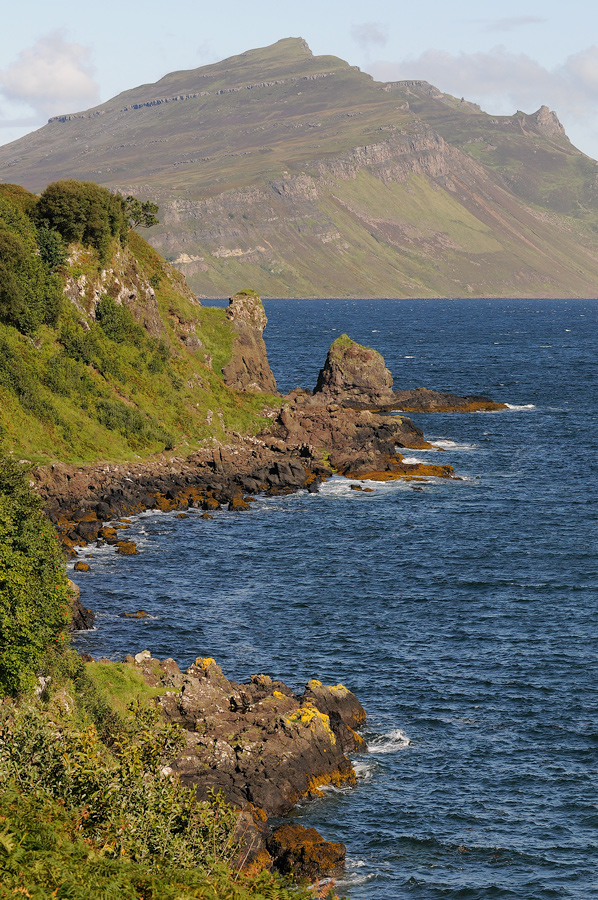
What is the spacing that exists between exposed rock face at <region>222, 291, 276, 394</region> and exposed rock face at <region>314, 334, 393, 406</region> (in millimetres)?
13664

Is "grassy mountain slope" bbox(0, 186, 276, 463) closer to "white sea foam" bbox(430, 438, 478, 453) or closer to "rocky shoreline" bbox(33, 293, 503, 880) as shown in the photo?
"rocky shoreline" bbox(33, 293, 503, 880)

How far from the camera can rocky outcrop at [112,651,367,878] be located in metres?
39.6

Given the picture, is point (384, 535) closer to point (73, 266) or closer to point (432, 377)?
point (73, 266)

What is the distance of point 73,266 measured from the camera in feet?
350

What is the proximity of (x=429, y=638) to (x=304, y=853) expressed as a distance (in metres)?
26.3

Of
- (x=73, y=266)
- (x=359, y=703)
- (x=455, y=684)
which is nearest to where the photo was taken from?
(x=359, y=703)

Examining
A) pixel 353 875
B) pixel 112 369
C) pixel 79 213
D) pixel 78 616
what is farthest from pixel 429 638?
pixel 79 213

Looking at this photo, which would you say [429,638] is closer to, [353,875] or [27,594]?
[353,875]

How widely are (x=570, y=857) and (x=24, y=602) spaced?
2546 cm

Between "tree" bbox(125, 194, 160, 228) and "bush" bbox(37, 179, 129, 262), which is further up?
"tree" bbox(125, 194, 160, 228)

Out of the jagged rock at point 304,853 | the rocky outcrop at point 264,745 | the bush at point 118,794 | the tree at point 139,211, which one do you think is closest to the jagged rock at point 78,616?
the rocky outcrop at point 264,745

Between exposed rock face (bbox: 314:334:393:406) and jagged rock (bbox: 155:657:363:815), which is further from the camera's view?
exposed rock face (bbox: 314:334:393:406)

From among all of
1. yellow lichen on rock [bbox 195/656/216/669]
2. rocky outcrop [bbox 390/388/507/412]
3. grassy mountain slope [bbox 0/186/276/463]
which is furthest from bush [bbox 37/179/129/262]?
yellow lichen on rock [bbox 195/656/216/669]

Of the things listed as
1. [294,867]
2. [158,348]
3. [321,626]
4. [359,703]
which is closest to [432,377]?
[158,348]
